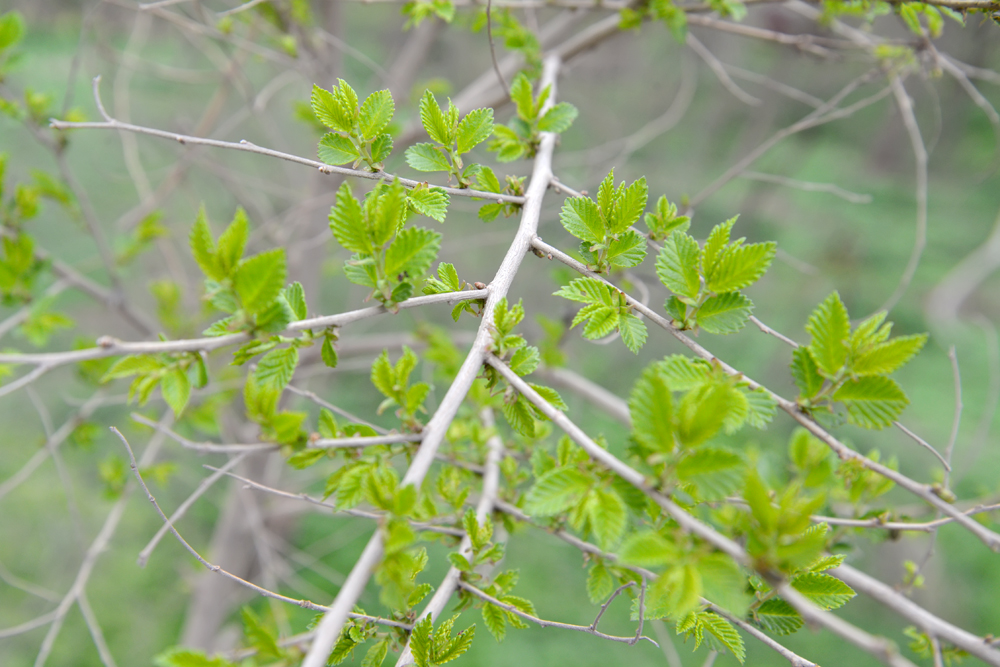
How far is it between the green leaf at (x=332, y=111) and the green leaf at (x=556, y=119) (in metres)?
0.36

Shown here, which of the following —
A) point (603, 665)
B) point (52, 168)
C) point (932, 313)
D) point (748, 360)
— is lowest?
point (603, 665)

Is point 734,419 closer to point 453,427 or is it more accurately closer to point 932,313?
point 453,427

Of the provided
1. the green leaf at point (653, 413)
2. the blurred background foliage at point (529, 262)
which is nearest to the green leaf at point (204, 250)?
the green leaf at point (653, 413)

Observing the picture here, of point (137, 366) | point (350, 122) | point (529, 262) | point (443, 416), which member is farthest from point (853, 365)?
point (529, 262)

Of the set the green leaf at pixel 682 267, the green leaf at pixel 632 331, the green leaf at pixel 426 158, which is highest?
the green leaf at pixel 426 158

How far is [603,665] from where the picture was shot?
2.66 metres

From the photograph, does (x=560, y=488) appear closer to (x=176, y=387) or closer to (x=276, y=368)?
(x=276, y=368)

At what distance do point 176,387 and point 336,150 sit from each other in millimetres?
362

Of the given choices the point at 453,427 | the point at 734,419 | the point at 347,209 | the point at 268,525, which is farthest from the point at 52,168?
the point at 734,419

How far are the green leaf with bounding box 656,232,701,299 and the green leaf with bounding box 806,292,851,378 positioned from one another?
0.14 meters

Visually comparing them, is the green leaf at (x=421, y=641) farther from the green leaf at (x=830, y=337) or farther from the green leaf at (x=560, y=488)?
the green leaf at (x=830, y=337)

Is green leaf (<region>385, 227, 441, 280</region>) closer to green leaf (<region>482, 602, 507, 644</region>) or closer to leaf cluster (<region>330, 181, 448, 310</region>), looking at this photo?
leaf cluster (<region>330, 181, 448, 310</region>)

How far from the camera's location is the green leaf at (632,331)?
26.9 inches

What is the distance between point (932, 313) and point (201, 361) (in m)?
5.14
